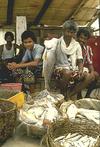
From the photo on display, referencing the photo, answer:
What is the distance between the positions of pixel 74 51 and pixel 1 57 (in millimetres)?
2245

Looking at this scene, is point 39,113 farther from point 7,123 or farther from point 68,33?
point 68,33

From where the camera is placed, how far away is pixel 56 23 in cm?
1134

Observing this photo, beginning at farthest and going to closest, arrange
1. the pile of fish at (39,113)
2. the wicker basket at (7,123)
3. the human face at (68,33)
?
the human face at (68,33)
the pile of fish at (39,113)
the wicker basket at (7,123)

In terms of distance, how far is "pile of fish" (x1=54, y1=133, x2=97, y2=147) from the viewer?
2.88 meters

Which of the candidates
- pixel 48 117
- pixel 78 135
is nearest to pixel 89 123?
pixel 78 135

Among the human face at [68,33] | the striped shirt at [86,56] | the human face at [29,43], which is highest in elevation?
the human face at [68,33]

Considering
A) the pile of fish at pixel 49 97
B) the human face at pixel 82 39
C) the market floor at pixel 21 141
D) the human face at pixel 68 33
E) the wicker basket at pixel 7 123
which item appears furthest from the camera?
the human face at pixel 82 39

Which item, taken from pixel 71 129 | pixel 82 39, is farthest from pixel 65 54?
pixel 71 129

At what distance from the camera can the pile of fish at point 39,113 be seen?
11.0 ft

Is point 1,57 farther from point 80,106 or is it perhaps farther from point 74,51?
point 80,106

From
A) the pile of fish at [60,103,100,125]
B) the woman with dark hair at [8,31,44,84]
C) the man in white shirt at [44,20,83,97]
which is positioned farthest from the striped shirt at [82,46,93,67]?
the pile of fish at [60,103,100,125]

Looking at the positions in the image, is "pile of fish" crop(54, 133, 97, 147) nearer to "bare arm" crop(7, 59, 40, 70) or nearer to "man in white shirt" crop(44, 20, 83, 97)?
"man in white shirt" crop(44, 20, 83, 97)

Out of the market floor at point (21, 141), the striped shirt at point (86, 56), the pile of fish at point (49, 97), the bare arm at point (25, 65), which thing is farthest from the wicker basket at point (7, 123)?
the striped shirt at point (86, 56)

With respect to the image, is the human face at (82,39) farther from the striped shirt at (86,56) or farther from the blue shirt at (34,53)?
→ the blue shirt at (34,53)
